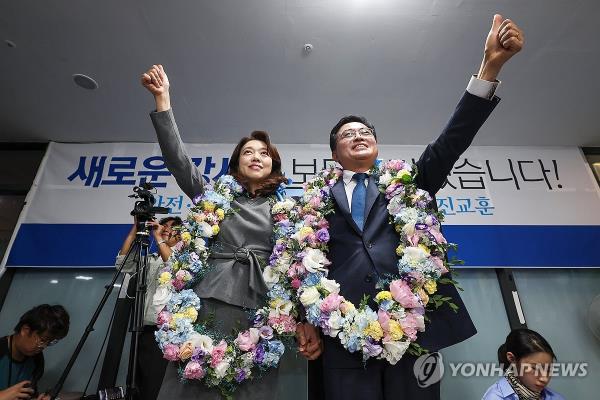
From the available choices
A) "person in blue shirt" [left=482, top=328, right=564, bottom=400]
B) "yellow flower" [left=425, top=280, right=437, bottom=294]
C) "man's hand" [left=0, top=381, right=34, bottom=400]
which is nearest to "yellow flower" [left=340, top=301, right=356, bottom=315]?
"yellow flower" [left=425, top=280, right=437, bottom=294]

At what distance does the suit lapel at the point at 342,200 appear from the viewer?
1609 millimetres

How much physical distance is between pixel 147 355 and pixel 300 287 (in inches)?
65.2

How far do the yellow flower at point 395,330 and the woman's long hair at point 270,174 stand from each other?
39.8 inches

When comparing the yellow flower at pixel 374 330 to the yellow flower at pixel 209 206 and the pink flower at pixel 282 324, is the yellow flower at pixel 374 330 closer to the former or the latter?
the pink flower at pixel 282 324

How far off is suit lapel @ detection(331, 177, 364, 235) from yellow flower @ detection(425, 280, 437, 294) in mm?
358

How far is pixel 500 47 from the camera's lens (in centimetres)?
138

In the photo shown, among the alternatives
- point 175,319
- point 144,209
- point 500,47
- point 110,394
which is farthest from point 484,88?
point 110,394

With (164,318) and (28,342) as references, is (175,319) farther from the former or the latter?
(28,342)

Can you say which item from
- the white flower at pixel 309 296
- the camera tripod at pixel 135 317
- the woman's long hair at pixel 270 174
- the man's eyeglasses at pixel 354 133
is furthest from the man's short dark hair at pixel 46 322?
the man's eyeglasses at pixel 354 133

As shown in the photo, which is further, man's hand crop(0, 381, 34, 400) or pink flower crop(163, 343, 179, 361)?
man's hand crop(0, 381, 34, 400)

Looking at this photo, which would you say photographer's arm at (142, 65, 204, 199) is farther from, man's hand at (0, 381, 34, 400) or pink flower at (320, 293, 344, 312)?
man's hand at (0, 381, 34, 400)

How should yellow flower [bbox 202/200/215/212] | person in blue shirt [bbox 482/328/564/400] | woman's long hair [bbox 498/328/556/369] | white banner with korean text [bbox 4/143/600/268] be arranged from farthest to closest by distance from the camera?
white banner with korean text [bbox 4/143/600/268] → woman's long hair [bbox 498/328/556/369] → person in blue shirt [bbox 482/328/564/400] → yellow flower [bbox 202/200/215/212]

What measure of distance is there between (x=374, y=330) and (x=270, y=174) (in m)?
1.14

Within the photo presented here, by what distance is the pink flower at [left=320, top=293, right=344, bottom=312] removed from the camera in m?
1.39
